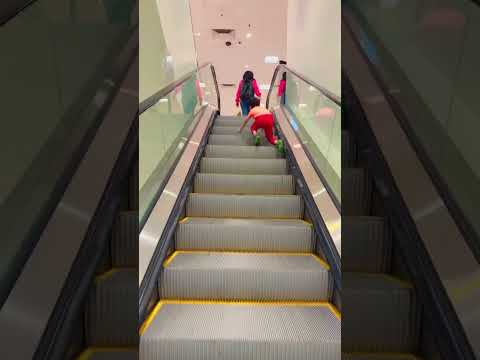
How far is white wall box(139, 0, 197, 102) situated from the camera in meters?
3.21

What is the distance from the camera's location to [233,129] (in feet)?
21.2

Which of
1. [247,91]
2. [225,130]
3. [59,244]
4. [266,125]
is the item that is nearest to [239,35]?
[247,91]

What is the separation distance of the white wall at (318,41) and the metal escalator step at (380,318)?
2209 mm

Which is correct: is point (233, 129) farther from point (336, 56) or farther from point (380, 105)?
point (380, 105)

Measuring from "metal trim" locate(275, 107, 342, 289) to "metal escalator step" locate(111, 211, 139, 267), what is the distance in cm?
120

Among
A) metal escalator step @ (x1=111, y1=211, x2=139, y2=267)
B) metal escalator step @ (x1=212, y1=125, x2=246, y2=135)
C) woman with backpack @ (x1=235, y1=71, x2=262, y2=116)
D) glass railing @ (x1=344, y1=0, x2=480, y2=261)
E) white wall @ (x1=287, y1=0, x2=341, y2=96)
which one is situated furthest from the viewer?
woman with backpack @ (x1=235, y1=71, x2=262, y2=116)

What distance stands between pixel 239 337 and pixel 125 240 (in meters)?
0.81

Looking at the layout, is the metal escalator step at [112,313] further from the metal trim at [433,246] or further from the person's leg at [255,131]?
the person's leg at [255,131]

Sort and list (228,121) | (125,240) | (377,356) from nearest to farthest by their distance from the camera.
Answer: (377,356) < (125,240) < (228,121)

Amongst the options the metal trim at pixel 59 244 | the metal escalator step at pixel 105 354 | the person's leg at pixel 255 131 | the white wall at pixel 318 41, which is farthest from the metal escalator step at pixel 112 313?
the person's leg at pixel 255 131

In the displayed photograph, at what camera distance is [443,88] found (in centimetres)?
154

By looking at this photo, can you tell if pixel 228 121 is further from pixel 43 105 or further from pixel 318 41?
pixel 43 105

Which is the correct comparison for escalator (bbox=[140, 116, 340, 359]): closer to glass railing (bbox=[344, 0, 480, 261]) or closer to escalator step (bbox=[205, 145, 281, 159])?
escalator step (bbox=[205, 145, 281, 159])

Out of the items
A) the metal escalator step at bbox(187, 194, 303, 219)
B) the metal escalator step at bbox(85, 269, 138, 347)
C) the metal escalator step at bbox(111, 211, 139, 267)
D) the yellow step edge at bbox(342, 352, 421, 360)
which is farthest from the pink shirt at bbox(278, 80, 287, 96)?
the yellow step edge at bbox(342, 352, 421, 360)
